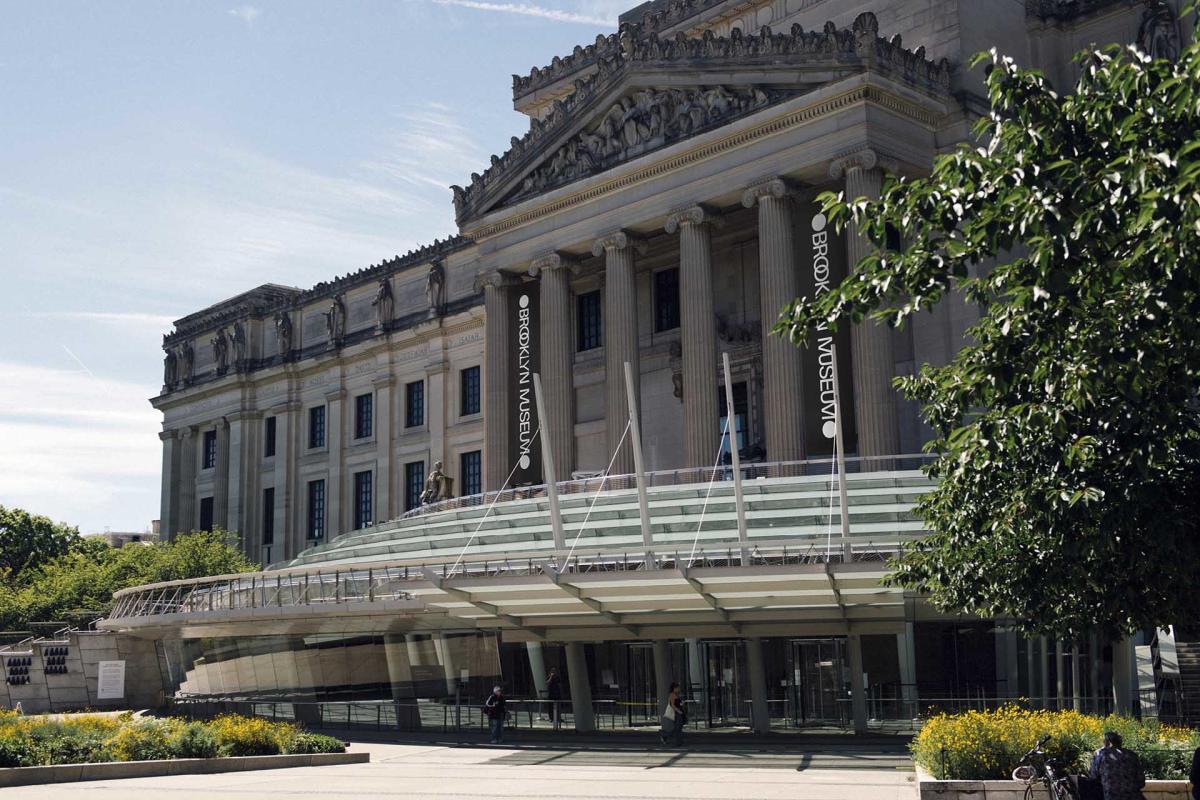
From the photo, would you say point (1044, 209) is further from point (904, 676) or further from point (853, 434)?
point (853, 434)

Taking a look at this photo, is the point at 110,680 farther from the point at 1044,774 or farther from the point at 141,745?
the point at 1044,774

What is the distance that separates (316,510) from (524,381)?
30122mm

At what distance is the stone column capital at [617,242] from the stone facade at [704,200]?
0.09m

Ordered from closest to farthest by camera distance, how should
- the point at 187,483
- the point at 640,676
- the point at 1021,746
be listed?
Result: the point at 1021,746 < the point at 640,676 < the point at 187,483

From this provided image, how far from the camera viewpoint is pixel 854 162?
45.5m

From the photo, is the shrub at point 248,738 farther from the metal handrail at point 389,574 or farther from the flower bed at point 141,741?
the metal handrail at point 389,574

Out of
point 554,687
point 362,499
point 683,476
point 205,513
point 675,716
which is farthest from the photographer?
point 205,513

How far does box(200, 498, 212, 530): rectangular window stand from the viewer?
291 ft

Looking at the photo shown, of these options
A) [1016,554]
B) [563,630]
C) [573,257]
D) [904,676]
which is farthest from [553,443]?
[1016,554]

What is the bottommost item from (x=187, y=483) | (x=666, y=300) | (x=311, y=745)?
(x=311, y=745)

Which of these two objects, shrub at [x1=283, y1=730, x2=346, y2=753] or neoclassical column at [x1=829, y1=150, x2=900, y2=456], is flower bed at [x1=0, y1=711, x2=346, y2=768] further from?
neoclassical column at [x1=829, y1=150, x2=900, y2=456]

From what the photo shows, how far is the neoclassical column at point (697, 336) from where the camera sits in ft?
156

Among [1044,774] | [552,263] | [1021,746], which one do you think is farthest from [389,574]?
[1044,774]

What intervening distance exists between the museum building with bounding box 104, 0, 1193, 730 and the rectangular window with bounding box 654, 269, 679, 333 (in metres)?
0.17
